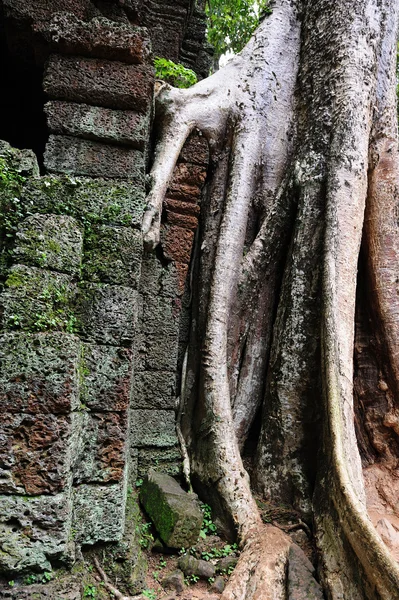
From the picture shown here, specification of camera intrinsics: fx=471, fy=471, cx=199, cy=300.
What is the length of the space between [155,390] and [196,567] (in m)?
1.01

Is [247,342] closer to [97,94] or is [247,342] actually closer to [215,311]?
[215,311]

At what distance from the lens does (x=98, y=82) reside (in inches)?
94.0

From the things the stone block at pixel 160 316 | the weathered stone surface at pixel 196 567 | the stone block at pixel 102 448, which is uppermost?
the stone block at pixel 160 316

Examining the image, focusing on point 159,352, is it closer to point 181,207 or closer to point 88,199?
point 181,207

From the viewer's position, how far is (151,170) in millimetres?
3061

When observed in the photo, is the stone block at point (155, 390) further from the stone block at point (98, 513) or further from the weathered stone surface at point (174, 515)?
the stone block at point (98, 513)

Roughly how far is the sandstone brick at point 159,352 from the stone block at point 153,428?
0.27m

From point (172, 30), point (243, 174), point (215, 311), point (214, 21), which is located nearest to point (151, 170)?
point (243, 174)

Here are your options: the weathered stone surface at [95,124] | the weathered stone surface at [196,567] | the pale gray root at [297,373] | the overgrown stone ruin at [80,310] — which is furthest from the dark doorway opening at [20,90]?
the weathered stone surface at [196,567]

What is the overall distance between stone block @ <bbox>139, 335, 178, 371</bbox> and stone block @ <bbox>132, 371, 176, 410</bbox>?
0.04 meters

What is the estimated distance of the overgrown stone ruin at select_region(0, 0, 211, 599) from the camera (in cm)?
163

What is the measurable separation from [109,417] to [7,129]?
2.71 metres

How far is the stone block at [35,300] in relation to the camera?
1728 millimetres

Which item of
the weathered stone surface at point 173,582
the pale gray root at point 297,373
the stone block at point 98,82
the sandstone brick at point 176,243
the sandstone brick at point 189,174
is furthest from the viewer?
the sandstone brick at point 189,174
